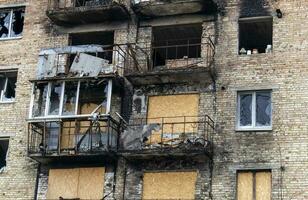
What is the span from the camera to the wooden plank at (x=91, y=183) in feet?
82.7

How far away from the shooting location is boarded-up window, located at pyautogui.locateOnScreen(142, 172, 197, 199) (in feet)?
79.4

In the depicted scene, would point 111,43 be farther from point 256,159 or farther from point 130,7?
point 256,159

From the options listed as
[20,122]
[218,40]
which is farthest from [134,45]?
[20,122]

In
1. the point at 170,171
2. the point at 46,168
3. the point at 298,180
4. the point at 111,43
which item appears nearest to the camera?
the point at 298,180

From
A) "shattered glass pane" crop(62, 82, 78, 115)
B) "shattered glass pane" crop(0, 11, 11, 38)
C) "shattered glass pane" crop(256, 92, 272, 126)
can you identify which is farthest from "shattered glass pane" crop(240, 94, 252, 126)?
"shattered glass pane" crop(0, 11, 11, 38)

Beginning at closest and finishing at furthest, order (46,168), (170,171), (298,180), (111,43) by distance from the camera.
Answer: (298,180) → (170,171) → (46,168) → (111,43)

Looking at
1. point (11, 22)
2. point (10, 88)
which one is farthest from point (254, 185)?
point (11, 22)

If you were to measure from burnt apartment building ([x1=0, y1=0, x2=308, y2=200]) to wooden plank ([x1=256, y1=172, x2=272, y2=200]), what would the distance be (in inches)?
1.3

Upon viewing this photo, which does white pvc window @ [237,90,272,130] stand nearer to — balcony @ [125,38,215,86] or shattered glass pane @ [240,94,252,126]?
shattered glass pane @ [240,94,252,126]

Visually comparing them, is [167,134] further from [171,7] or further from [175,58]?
[171,7]

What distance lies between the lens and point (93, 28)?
91.4ft

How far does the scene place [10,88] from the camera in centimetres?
2850

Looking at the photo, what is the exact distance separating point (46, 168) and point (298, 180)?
8891 mm

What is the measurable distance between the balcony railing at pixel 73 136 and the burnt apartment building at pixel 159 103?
0.16ft
